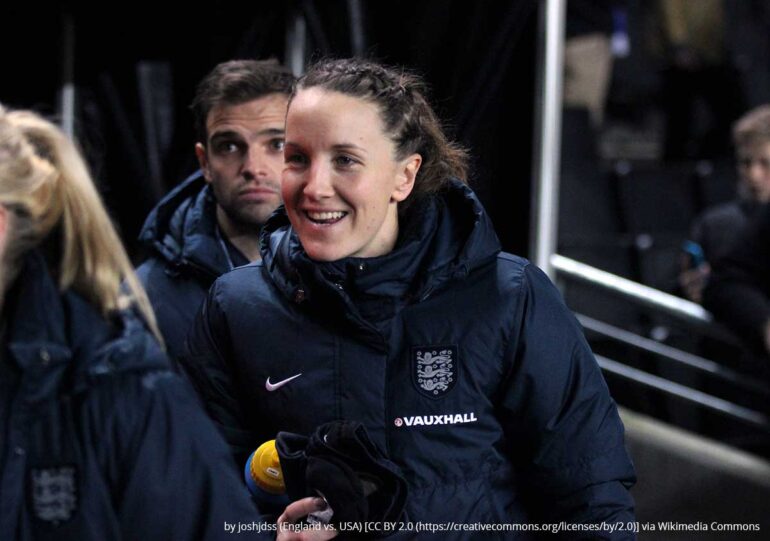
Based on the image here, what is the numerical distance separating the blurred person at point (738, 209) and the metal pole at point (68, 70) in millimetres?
2647

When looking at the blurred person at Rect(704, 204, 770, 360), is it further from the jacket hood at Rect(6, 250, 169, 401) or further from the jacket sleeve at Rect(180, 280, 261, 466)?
the jacket hood at Rect(6, 250, 169, 401)

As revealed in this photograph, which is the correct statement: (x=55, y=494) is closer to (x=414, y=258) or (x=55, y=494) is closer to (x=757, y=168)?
(x=414, y=258)

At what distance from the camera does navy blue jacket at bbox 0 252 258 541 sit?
195cm

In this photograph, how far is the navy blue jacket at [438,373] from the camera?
8.32ft

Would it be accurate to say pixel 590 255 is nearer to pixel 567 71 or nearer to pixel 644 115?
pixel 567 71

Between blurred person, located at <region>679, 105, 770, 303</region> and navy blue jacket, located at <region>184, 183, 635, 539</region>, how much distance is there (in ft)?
9.93

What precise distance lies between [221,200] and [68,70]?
166 centimetres

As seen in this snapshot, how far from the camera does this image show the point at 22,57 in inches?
190

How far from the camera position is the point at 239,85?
348 centimetres

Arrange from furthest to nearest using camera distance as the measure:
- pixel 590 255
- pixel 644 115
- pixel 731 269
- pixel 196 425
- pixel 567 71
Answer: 1. pixel 644 115
2. pixel 567 71
3. pixel 590 255
4. pixel 731 269
5. pixel 196 425

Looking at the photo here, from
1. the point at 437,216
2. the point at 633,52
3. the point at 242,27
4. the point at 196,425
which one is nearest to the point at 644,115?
the point at 633,52

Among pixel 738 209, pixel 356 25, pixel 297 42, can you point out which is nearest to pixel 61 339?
pixel 356 25

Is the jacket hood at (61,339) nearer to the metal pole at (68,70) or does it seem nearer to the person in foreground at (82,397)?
the person in foreground at (82,397)

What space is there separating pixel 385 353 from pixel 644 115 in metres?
6.78
